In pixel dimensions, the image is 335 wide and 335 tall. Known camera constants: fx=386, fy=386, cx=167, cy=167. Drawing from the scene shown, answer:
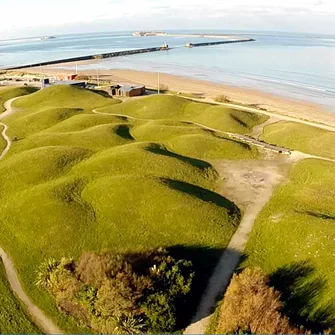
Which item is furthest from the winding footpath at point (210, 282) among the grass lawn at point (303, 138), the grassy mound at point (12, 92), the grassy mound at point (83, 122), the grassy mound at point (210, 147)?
the grassy mound at point (12, 92)

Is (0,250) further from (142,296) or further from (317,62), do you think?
(317,62)

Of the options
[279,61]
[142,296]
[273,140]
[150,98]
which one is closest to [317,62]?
[279,61]

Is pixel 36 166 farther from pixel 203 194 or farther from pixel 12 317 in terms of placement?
pixel 12 317

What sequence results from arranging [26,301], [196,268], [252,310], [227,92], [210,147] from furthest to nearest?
[227,92] → [210,147] → [196,268] → [26,301] → [252,310]

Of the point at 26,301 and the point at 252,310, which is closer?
the point at 252,310

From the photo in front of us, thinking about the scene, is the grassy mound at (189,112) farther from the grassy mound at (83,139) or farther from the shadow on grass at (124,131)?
the grassy mound at (83,139)

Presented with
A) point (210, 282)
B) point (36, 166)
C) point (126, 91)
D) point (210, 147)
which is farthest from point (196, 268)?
point (126, 91)

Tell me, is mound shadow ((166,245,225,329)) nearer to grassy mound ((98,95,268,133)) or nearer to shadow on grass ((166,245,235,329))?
shadow on grass ((166,245,235,329))

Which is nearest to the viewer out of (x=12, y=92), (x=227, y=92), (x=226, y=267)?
(x=226, y=267)
